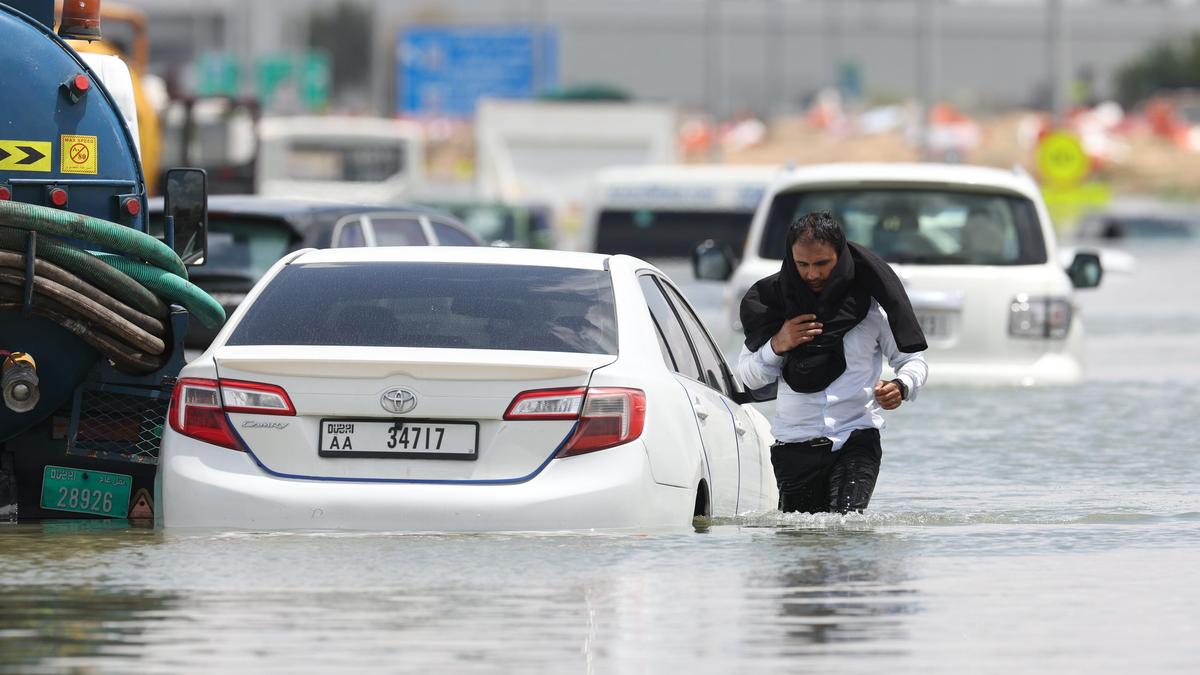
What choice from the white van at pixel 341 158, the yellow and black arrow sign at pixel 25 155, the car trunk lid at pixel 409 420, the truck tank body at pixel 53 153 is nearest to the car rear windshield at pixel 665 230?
the truck tank body at pixel 53 153

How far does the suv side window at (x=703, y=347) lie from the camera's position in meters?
9.87

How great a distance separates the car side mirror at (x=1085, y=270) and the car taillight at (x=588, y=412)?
25.6 feet

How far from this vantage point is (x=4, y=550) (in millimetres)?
8773

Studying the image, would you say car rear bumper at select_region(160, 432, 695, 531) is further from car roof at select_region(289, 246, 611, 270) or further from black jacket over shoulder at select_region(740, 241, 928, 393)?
black jacket over shoulder at select_region(740, 241, 928, 393)

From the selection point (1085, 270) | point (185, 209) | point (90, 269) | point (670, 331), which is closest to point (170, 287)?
point (90, 269)

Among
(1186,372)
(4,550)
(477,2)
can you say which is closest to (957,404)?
(1186,372)

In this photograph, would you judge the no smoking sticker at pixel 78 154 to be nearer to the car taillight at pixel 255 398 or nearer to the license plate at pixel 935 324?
the car taillight at pixel 255 398

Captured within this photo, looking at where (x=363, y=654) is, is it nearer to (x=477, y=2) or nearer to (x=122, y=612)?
(x=122, y=612)

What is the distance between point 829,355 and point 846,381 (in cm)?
15

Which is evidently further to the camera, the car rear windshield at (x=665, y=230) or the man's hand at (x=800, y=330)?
the car rear windshield at (x=665, y=230)

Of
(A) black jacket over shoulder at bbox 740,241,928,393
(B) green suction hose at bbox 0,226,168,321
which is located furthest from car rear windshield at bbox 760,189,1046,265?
(B) green suction hose at bbox 0,226,168,321

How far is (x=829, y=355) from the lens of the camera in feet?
32.5

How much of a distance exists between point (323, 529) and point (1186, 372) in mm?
12773

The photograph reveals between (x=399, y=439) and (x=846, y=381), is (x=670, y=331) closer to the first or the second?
(x=846, y=381)
